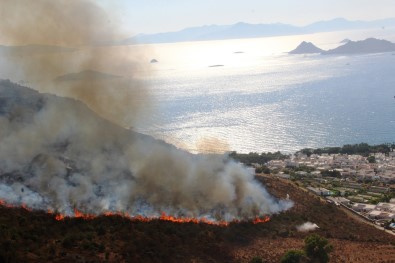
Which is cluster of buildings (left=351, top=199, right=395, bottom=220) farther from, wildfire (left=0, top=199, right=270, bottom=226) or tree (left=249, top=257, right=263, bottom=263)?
tree (left=249, top=257, right=263, bottom=263)

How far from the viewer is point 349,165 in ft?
291

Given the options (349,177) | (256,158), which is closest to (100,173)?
(349,177)

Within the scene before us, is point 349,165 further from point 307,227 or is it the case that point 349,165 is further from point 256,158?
point 307,227

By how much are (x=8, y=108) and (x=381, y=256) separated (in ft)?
→ 122

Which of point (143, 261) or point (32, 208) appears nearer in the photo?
point (143, 261)

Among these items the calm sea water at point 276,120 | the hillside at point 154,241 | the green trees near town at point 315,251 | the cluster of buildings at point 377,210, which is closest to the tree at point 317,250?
the green trees near town at point 315,251

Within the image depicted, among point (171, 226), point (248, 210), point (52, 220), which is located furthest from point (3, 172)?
point (248, 210)

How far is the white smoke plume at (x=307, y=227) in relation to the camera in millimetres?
38578

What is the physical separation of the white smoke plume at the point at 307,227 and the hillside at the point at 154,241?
547mm

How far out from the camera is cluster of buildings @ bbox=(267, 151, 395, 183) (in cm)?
7962

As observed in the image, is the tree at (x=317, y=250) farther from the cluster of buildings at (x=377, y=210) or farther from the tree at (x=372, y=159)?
the tree at (x=372, y=159)

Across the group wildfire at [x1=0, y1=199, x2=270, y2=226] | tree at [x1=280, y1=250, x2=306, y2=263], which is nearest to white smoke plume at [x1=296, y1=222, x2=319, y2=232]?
wildfire at [x1=0, y1=199, x2=270, y2=226]

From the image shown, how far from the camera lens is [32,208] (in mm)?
31438

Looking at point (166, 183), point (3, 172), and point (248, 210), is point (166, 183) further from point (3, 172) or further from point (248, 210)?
point (3, 172)
